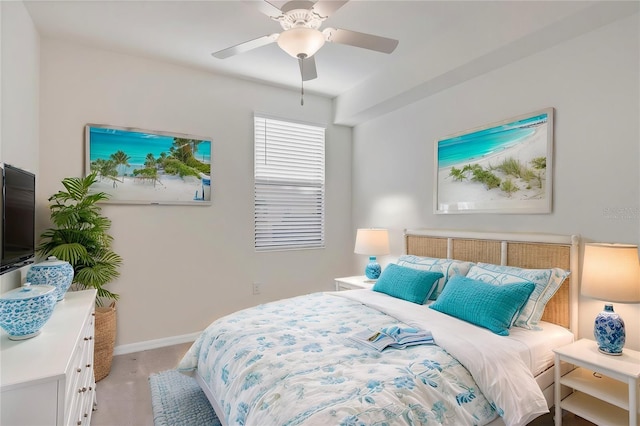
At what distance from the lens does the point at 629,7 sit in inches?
80.7

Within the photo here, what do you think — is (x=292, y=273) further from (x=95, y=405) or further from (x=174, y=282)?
(x=95, y=405)

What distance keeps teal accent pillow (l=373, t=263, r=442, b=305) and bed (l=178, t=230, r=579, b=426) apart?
1 cm

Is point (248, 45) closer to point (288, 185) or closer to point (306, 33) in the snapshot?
point (306, 33)

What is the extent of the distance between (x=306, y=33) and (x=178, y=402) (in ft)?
8.49

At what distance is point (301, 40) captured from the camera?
78.6 inches

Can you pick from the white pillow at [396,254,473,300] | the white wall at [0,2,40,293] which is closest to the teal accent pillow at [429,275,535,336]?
the white pillow at [396,254,473,300]

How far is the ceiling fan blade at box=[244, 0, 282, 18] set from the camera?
1843mm

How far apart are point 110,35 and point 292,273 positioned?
3.01 meters

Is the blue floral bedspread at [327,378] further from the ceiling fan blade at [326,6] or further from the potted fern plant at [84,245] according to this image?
the ceiling fan blade at [326,6]

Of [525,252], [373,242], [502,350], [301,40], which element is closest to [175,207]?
[373,242]

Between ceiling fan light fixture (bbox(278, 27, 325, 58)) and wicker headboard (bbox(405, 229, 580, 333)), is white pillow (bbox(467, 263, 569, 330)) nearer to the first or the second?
wicker headboard (bbox(405, 229, 580, 333))

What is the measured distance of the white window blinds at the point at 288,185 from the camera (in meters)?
4.08

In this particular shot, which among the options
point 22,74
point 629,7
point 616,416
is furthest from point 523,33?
point 22,74

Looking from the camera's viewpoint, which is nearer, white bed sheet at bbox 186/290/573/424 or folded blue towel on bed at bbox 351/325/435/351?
white bed sheet at bbox 186/290/573/424
